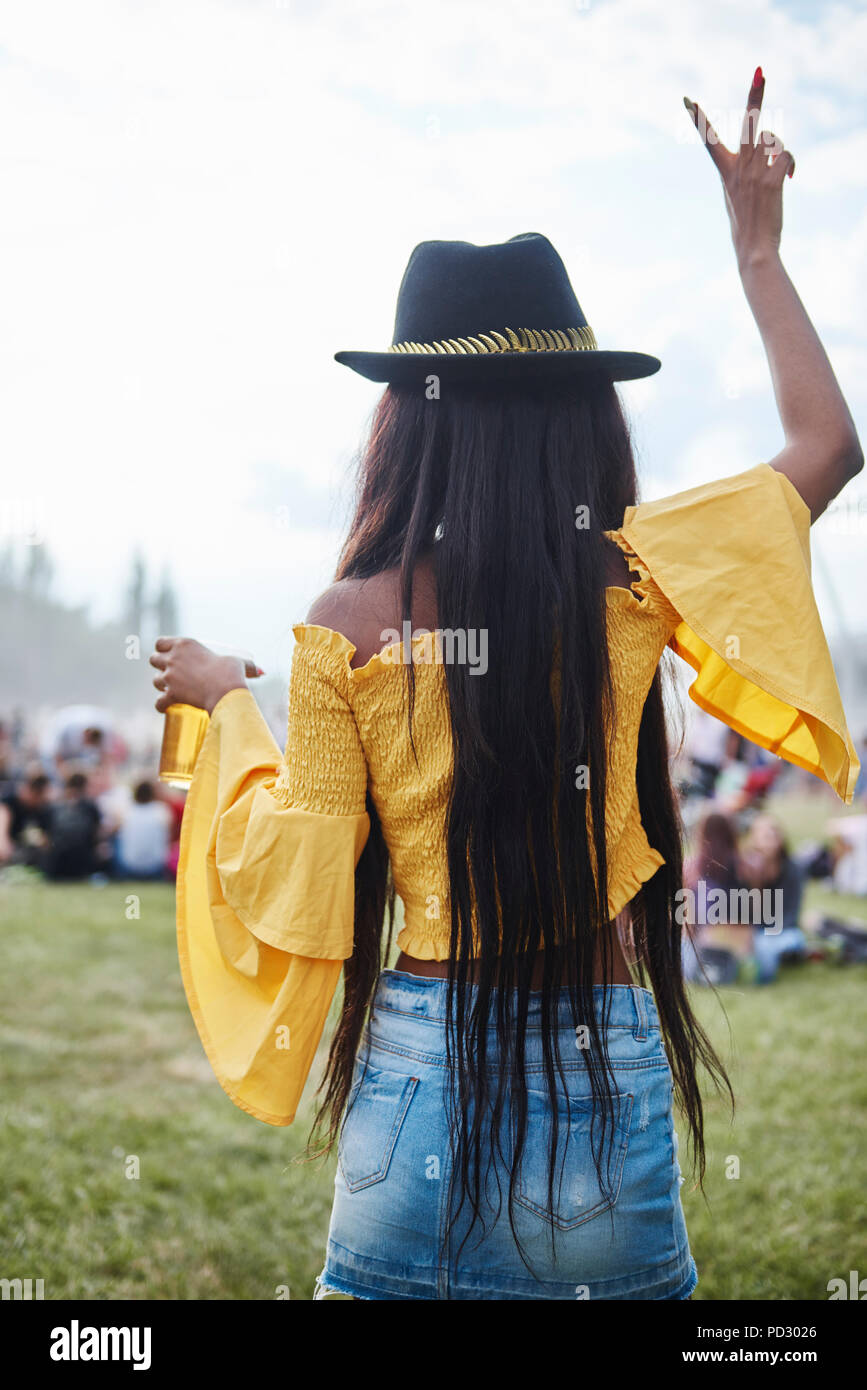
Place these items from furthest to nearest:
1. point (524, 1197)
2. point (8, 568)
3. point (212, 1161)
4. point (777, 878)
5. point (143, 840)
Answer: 1. point (8, 568)
2. point (143, 840)
3. point (777, 878)
4. point (212, 1161)
5. point (524, 1197)

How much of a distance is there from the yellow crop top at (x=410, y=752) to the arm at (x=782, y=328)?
0.06 metres

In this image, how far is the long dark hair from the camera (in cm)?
137

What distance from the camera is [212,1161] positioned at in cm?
415

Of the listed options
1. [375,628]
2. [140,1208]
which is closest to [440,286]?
[375,628]

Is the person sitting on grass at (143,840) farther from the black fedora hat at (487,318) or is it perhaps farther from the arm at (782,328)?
the arm at (782,328)

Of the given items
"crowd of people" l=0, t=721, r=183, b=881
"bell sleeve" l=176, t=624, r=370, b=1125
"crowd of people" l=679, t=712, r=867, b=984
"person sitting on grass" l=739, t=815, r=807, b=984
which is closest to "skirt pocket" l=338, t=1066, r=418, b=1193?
"bell sleeve" l=176, t=624, r=370, b=1125

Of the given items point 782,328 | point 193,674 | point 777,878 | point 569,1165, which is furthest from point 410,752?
point 777,878

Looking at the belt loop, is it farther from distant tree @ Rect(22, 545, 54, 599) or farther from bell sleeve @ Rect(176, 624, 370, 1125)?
distant tree @ Rect(22, 545, 54, 599)

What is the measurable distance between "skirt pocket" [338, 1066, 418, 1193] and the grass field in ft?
3.42

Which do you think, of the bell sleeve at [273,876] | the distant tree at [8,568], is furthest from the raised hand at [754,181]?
the distant tree at [8,568]

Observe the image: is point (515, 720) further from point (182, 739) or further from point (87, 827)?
point (87, 827)

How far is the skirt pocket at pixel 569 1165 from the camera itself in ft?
4.43

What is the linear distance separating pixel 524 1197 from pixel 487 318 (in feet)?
3.89
